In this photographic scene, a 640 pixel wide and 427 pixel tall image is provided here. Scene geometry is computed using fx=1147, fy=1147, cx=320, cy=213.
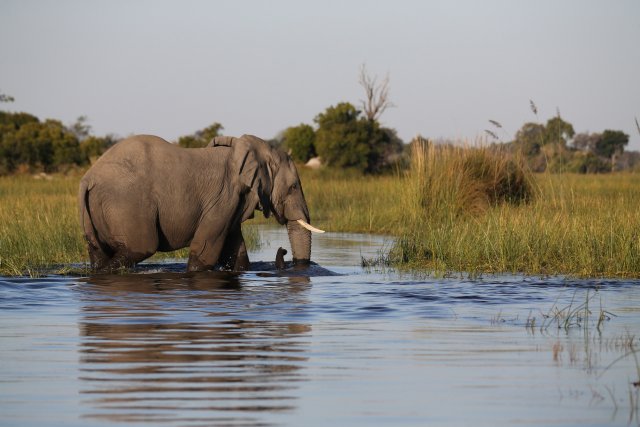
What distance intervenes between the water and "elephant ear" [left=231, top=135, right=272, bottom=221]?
1262mm

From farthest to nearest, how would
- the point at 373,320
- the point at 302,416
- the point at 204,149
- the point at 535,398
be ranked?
the point at 204,149 → the point at 373,320 → the point at 535,398 → the point at 302,416

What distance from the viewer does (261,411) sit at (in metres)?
5.08

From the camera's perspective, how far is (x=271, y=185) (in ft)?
41.1

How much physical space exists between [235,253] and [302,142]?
4026 cm

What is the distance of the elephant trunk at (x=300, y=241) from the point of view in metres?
12.7

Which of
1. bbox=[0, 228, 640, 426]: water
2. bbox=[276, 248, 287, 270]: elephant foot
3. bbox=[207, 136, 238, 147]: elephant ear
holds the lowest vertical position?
bbox=[0, 228, 640, 426]: water

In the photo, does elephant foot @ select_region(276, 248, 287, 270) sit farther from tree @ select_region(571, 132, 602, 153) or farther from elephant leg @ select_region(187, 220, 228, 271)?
tree @ select_region(571, 132, 602, 153)

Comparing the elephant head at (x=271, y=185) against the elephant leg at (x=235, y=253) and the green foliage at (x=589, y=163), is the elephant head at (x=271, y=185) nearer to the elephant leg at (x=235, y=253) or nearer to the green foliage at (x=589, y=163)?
the elephant leg at (x=235, y=253)

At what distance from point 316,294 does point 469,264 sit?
2596mm

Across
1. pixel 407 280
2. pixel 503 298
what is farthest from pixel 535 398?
pixel 407 280

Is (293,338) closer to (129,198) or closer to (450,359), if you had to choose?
(450,359)

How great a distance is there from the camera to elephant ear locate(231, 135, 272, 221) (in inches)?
479

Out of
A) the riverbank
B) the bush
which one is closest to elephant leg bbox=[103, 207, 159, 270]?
the riverbank

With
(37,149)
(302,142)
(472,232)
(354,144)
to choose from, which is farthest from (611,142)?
(472,232)
